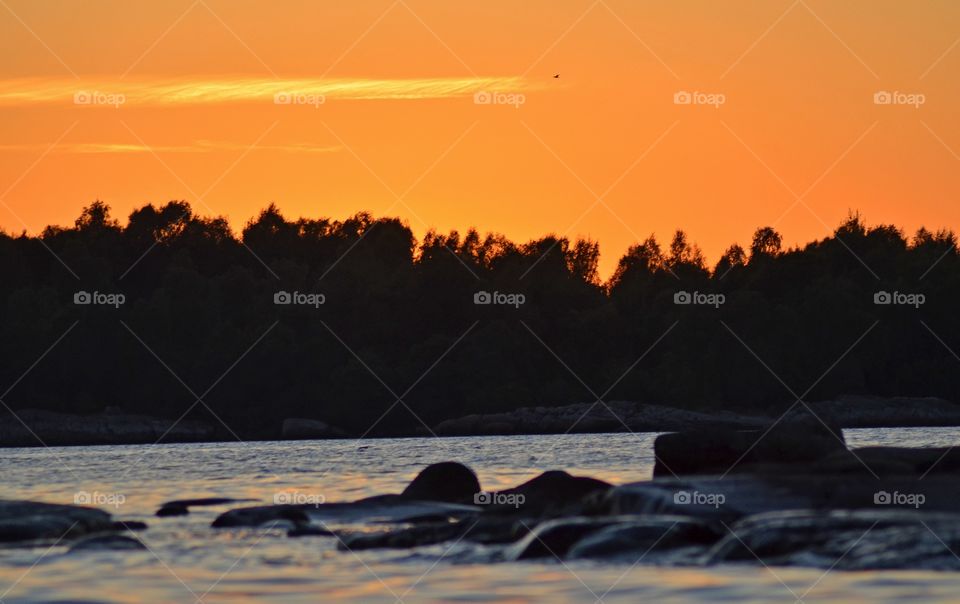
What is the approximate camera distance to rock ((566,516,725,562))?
2675 centimetres

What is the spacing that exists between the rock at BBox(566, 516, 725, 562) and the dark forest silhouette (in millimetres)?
84058

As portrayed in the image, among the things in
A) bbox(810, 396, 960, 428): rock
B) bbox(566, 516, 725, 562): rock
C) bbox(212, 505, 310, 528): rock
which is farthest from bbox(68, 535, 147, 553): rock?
bbox(810, 396, 960, 428): rock

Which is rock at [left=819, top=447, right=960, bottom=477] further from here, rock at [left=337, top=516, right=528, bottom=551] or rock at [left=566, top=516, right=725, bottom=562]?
rock at [left=337, top=516, right=528, bottom=551]

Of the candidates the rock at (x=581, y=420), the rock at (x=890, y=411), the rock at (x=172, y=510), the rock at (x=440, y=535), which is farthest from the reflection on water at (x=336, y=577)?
the rock at (x=890, y=411)

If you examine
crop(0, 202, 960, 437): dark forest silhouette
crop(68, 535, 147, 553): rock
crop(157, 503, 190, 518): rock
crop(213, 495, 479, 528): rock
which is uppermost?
crop(0, 202, 960, 437): dark forest silhouette

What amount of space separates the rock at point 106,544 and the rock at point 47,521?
34.8 inches

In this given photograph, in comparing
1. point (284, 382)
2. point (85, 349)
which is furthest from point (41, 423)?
point (284, 382)

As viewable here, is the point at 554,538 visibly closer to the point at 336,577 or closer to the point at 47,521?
the point at 336,577

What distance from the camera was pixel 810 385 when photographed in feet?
399

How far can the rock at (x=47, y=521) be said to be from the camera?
102 ft

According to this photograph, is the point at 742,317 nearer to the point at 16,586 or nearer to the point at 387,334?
the point at 387,334

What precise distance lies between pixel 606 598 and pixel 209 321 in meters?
103

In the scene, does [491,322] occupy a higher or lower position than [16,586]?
higher

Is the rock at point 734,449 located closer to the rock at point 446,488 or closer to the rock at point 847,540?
the rock at point 446,488
